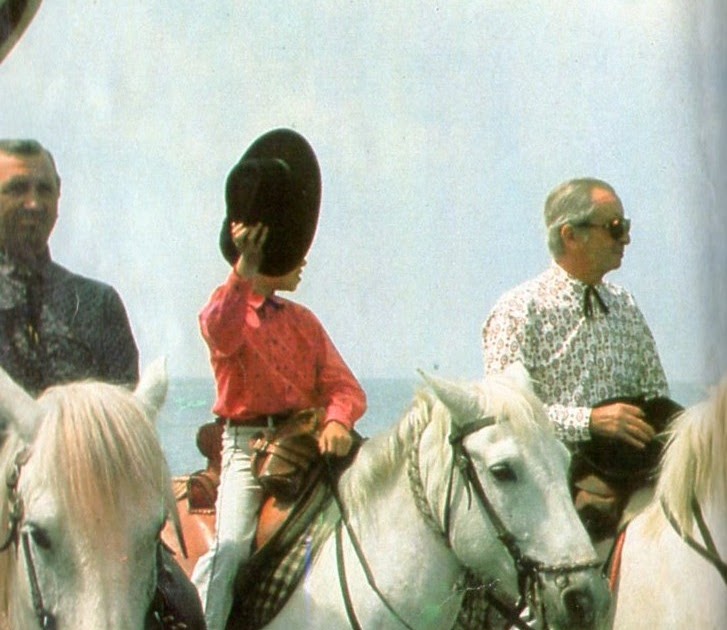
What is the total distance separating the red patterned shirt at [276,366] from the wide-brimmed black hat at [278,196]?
8 centimetres

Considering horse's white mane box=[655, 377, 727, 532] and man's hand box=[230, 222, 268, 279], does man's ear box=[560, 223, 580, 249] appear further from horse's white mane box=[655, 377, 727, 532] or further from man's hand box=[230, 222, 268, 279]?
man's hand box=[230, 222, 268, 279]

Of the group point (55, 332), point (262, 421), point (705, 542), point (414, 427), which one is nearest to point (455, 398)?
point (414, 427)

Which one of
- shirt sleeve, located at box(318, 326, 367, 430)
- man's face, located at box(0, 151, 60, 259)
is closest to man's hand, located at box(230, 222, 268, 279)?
shirt sleeve, located at box(318, 326, 367, 430)

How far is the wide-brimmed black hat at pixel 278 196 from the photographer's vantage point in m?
2.46

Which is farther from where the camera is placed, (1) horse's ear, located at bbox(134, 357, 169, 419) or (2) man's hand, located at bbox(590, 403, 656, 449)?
(2) man's hand, located at bbox(590, 403, 656, 449)

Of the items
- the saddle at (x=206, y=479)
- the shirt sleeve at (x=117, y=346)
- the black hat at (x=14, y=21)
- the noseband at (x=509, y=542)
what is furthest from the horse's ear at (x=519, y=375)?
the black hat at (x=14, y=21)

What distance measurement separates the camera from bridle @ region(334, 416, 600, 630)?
7.38 ft

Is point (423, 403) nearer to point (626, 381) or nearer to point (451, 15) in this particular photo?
point (626, 381)

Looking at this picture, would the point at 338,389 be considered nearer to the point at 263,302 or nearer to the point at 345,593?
the point at 263,302

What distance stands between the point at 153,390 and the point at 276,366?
43 cm

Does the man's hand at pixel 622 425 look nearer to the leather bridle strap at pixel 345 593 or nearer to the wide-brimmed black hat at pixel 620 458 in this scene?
the wide-brimmed black hat at pixel 620 458

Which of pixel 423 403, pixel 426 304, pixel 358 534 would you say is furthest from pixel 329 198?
pixel 358 534

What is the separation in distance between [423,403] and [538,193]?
0.51 m

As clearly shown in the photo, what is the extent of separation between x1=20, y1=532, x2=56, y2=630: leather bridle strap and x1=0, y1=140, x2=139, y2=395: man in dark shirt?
19.9 inches
